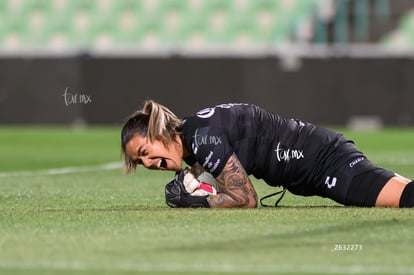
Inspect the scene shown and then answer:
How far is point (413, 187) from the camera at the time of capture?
7.28 m

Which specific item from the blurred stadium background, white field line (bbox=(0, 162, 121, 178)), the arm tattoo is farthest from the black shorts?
the blurred stadium background

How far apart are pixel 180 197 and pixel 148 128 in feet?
1.84

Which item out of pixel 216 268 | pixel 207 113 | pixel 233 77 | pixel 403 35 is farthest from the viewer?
pixel 403 35

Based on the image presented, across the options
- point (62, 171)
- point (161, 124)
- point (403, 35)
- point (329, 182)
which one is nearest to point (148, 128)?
point (161, 124)

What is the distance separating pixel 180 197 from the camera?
738cm

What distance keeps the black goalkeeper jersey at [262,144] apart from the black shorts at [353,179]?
0.04 meters

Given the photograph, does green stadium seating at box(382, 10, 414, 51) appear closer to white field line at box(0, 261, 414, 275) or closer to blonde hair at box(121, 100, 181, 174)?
blonde hair at box(121, 100, 181, 174)

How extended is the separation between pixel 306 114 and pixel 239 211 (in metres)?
14.9

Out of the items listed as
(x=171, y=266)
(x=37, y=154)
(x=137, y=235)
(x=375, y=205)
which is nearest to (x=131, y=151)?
(x=137, y=235)

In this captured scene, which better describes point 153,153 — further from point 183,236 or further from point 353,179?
point 353,179

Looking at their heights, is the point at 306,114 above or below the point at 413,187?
below

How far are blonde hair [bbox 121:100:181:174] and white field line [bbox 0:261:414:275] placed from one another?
205cm

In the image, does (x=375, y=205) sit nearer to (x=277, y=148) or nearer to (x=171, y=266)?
(x=277, y=148)

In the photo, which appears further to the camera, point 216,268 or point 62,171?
point 62,171
